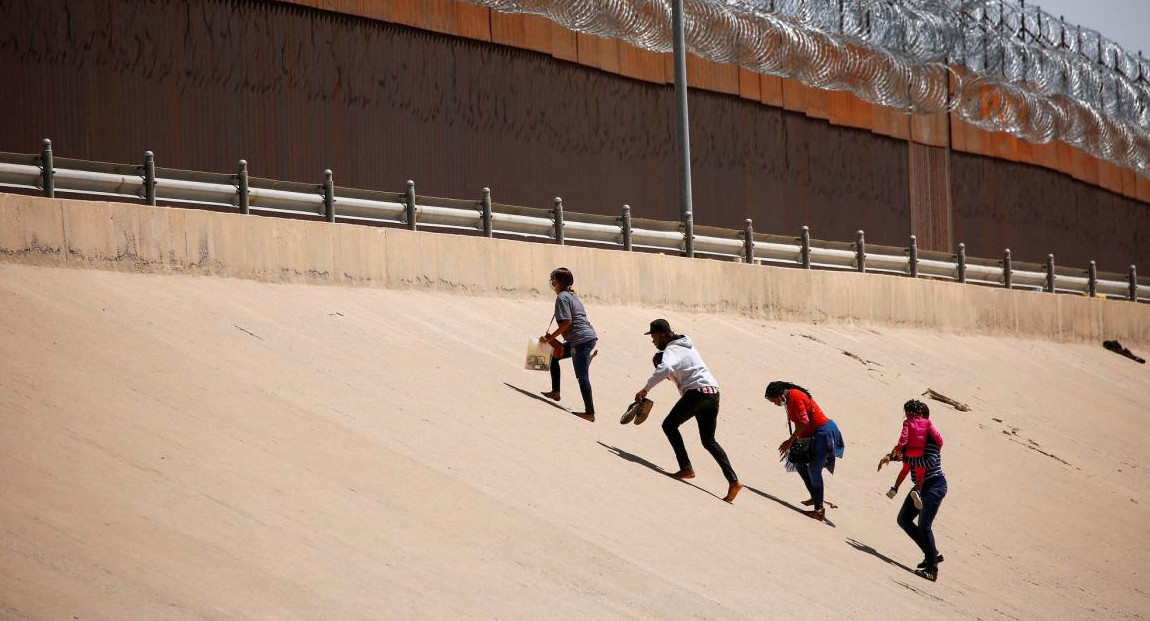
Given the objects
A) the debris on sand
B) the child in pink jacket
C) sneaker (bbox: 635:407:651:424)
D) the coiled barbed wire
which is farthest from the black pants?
the coiled barbed wire

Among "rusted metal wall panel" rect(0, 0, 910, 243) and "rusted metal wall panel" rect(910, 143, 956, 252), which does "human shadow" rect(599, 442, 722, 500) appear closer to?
"rusted metal wall panel" rect(0, 0, 910, 243)

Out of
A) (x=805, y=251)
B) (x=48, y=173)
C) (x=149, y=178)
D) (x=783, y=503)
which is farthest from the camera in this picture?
(x=805, y=251)

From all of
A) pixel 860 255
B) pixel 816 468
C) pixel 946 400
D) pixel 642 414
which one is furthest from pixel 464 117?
pixel 816 468

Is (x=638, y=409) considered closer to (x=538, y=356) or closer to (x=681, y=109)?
(x=538, y=356)

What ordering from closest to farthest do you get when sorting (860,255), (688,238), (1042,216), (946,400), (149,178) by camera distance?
1. (149,178)
2. (946,400)
3. (688,238)
4. (860,255)
5. (1042,216)

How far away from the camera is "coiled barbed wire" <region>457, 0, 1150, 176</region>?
1139 inches

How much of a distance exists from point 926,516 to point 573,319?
3.55 metres

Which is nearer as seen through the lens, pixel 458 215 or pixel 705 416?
pixel 705 416

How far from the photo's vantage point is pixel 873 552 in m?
14.1

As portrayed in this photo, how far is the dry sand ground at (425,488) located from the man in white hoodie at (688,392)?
38cm

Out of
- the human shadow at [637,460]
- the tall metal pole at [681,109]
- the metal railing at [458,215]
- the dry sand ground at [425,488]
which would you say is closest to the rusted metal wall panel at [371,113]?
the metal railing at [458,215]

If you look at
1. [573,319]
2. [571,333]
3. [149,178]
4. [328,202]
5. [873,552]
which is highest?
[149,178]

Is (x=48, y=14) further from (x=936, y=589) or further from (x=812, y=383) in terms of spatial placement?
Answer: (x=936, y=589)

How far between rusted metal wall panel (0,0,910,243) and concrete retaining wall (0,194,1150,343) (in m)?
4.79
